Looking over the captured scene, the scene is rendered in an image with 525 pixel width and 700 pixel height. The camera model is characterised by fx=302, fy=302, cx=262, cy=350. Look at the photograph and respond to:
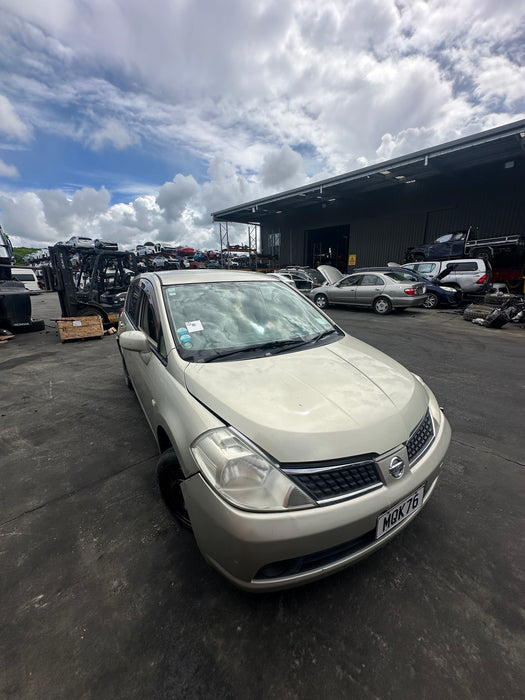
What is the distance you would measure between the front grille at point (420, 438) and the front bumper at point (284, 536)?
0.64ft

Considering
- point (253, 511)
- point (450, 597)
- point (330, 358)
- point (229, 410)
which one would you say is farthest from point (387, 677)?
point (330, 358)

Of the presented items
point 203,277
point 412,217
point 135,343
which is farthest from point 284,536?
point 412,217

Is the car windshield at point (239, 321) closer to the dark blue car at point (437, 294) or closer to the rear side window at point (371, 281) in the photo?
the rear side window at point (371, 281)

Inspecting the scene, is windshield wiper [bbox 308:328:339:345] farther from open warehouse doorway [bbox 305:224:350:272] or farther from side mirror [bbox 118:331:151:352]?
open warehouse doorway [bbox 305:224:350:272]

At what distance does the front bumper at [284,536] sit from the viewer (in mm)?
1226

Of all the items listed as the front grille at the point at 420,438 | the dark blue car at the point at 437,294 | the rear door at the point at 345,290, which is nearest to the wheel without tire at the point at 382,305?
the rear door at the point at 345,290

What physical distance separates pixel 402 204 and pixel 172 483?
21249 millimetres

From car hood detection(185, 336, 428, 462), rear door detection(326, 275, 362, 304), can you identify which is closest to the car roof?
car hood detection(185, 336, 428, 462)

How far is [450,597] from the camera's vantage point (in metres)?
1.56

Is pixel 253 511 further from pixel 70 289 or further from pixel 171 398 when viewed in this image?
pixel 70 289

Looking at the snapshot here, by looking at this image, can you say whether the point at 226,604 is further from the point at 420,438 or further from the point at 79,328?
the point at 79,328

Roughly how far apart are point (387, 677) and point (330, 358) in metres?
1.57

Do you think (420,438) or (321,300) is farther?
(321,300)

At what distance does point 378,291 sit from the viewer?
10.2m
